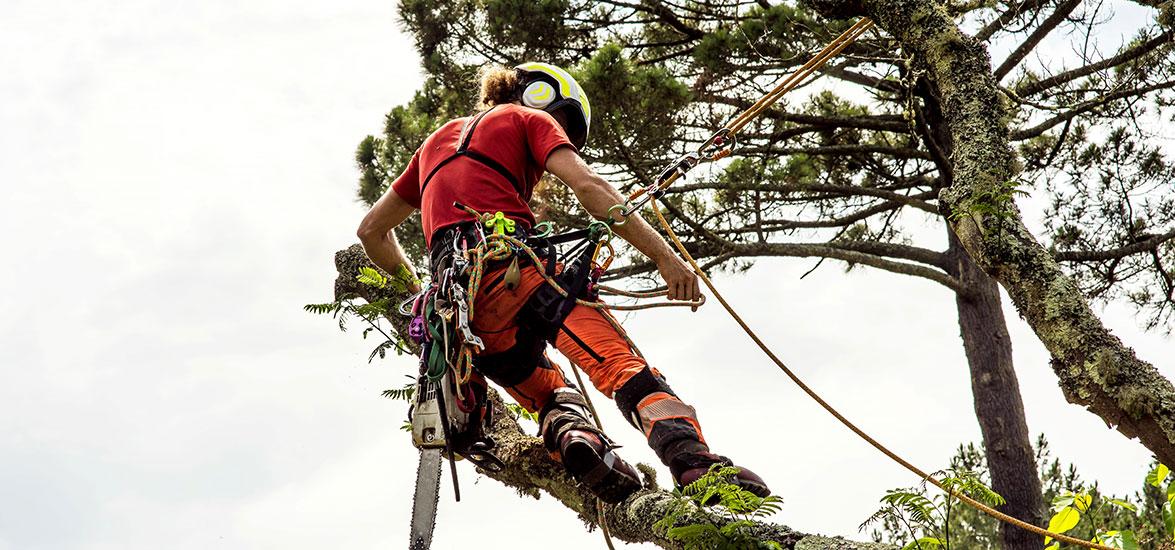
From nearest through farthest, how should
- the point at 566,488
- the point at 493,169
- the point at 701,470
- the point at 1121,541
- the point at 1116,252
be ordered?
1. the point at 1121,541
2. the point at 701,470
3. the point at 493,169
4. the point at 566,488
5. the point at 1116,252

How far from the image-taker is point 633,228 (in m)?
3.31

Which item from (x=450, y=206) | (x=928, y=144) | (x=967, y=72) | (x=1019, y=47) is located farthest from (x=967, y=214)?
(x=1019, y=47)

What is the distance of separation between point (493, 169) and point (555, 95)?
38 cm

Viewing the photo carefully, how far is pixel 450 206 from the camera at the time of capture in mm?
3596

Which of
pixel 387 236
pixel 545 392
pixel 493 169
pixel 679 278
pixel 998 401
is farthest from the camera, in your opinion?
pixel 998 401

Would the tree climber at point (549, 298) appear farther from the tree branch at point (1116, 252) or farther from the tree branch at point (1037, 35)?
the tree branch at point (1116, 252)

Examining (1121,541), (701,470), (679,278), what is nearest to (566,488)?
(701,470)

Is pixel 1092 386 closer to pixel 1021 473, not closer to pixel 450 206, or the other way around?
pixel 450 206

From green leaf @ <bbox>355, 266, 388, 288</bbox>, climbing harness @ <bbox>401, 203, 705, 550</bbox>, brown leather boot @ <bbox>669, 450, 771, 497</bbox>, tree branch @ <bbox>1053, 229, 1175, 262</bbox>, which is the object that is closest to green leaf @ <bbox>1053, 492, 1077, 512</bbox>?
brown leather boot @ <bbox>669, 450, 771, 497</bbox>

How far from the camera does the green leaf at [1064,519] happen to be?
8.35ft

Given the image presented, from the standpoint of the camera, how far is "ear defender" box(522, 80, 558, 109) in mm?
3770

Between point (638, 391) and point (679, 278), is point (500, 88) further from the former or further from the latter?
point (638, 391)

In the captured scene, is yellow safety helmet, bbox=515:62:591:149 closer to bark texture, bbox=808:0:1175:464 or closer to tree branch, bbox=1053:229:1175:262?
bark texture, bbox=808:0:1175:464

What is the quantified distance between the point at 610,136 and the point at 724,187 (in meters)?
0.95
